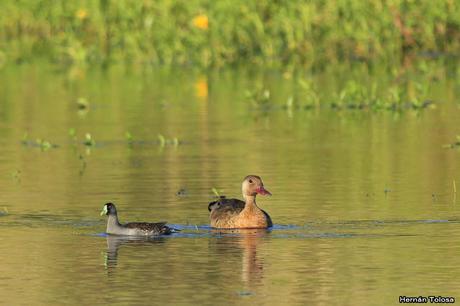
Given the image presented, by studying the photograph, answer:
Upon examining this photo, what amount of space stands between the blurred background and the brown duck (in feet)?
0.58

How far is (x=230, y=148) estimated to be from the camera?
24344mm

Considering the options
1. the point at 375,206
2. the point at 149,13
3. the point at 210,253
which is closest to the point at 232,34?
the point at 149,13

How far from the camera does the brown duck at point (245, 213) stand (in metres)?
17.1

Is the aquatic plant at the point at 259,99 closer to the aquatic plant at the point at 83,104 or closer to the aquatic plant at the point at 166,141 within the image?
the aquatic plant at the point at 83,104

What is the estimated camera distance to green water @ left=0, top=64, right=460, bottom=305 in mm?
14016

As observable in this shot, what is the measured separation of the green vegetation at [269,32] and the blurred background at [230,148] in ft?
0.18

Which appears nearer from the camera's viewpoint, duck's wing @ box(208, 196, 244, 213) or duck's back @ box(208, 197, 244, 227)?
duck's back @ box(208, 197, 244, 227)

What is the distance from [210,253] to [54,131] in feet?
39.7

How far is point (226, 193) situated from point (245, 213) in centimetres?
250

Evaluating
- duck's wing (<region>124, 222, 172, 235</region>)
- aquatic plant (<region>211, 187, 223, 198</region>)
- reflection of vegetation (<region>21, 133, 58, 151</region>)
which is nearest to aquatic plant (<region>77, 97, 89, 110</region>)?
reflection of vegetation (<region>21, 133, 58, 151</region>)

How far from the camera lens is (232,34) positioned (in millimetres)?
41281

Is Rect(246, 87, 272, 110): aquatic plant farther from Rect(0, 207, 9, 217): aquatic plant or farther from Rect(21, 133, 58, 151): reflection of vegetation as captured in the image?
Rect(0, 207, 9, 217): aquatic plant

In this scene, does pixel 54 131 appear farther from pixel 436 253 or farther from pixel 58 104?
pixel 436 253

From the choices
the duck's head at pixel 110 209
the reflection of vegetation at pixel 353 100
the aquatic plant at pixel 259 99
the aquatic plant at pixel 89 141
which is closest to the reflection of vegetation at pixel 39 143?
the aquatic plant at pixel 89 141
